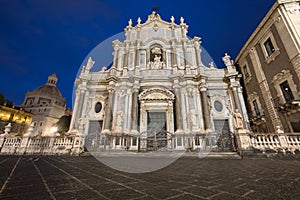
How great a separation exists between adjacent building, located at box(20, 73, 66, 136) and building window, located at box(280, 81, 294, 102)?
40.1m

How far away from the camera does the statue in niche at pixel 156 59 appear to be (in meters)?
15.6

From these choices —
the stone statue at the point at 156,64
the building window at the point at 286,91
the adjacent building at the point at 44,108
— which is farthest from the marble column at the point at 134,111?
the adjacent building at the point at 44,108

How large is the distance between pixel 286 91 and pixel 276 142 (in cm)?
604

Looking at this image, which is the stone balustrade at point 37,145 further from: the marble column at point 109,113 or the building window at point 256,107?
the building window at point 256,107

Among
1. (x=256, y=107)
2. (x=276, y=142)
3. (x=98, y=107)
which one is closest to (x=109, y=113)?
(x=98, y=107)

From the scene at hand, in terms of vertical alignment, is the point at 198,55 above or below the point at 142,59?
above

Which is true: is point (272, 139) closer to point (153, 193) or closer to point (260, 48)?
point (153, 193)

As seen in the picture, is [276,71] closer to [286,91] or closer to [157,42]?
[286,91]

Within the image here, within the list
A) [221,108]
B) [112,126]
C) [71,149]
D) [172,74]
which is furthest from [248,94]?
[71,149]

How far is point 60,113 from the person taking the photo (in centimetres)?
4022

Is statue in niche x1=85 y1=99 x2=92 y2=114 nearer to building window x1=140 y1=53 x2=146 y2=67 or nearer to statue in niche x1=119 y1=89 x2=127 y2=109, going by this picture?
statue in niche x1=119 y1=89 x2=127 y2=109

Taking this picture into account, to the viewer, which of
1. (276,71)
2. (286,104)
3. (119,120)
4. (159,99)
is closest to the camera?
(286,104)

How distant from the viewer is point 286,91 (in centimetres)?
1098

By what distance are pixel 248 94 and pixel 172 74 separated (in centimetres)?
831
